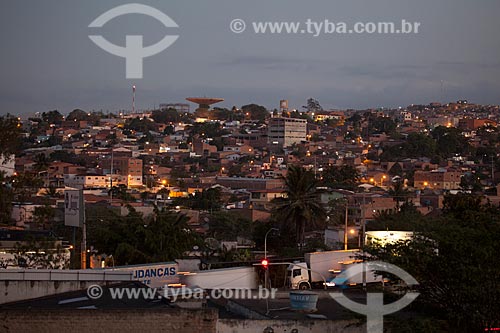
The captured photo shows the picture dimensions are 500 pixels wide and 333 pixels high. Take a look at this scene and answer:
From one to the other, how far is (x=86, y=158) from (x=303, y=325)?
68.6 metres

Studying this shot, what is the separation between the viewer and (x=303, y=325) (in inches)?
467

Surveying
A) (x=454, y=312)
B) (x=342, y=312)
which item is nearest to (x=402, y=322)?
(x=454, y=312)

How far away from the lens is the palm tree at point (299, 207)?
29.1m

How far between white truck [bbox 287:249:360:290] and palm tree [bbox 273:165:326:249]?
7.26 metres

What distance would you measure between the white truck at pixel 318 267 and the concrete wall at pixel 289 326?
26.9 feet

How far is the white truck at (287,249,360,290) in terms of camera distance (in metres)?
20.3

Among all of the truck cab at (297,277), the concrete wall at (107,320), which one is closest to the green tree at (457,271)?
the concrete wall at (107,320)

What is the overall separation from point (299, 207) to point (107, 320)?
723 inches

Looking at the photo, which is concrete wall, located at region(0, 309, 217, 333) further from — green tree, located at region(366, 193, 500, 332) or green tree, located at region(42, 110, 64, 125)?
green tree, located at region(42, 110, 64, 125)

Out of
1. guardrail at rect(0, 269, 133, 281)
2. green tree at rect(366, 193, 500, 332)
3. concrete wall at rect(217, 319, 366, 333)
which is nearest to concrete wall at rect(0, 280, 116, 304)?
guardrail at rect(0, 269, 133, 281)

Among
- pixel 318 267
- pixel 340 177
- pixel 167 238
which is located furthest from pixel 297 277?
pixel 340 177

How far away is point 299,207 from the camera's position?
29.1 m

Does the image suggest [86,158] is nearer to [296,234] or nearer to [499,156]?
[499,156]

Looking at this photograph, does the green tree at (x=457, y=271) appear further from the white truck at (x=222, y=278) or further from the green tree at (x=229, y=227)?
the green tree at (x=229, y=227)
